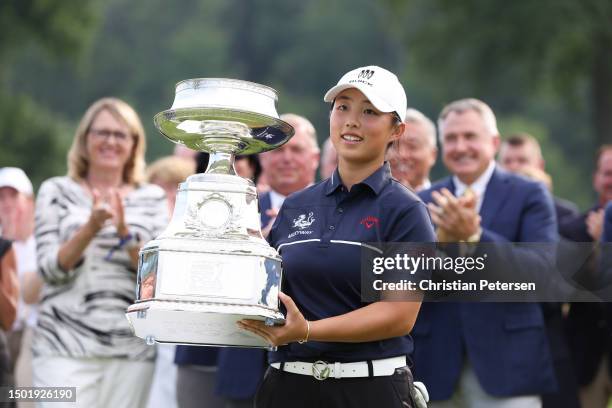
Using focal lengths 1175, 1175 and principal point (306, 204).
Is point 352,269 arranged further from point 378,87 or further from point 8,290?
point 8,290

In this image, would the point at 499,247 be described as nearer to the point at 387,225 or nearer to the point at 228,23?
the point at 387,225

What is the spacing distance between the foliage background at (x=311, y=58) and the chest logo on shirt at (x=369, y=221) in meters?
20.8

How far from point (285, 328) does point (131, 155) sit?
3.12 meters

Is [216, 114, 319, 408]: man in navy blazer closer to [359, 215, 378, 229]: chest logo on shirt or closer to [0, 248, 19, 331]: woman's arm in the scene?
[0, 248, 19, 331]: woman's arm

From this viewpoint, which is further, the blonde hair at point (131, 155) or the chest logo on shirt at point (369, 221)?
the blonde hair at point (131, 155)

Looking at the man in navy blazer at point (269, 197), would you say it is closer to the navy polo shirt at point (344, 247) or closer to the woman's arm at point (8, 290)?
the woman's arm at point (8, 290)

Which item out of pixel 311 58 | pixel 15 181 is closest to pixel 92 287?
pixel 15 181

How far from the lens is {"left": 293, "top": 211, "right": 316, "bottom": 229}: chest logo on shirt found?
433cm

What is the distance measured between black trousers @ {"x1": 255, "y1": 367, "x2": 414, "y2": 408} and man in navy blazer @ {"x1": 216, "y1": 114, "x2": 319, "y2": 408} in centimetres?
183

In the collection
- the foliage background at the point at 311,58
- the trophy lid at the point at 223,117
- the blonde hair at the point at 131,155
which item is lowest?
the trophy lid at the point at 223,117

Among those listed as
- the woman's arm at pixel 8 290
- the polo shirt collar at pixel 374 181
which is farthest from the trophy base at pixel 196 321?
the woman's arm at pixel 8 290

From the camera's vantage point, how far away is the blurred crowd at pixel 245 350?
6066 mm

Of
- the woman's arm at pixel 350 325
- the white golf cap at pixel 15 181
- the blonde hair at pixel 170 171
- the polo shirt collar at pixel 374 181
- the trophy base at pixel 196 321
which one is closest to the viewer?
the trophy base at pixel 196 321

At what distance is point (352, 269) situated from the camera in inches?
164
